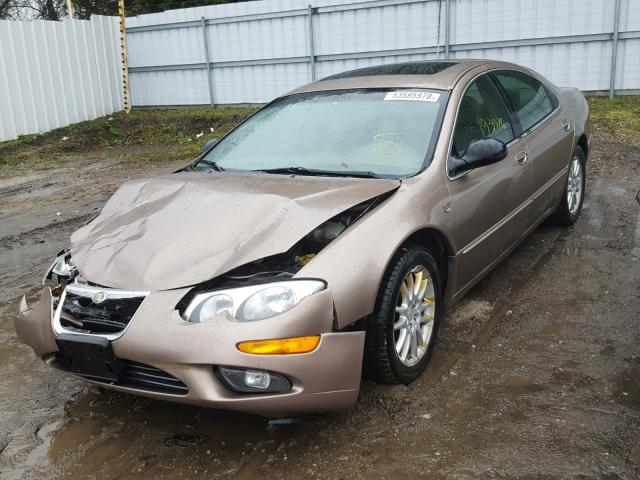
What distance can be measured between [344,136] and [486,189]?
0.92 metres

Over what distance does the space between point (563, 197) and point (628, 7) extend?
24.5 feet

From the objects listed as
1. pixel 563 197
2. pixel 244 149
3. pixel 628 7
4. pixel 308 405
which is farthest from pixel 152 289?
pixel 628 7

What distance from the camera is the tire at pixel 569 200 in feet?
17.6

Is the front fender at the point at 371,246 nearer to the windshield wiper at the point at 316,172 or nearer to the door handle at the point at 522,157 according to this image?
the windshield wiper at the point at 316,172

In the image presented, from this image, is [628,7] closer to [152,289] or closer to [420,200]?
[420,200]

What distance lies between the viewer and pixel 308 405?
259 cm

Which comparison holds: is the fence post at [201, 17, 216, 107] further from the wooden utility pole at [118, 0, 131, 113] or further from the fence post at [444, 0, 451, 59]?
the fence post at [444, 0, 451, 59]

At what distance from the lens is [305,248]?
3.04 metres

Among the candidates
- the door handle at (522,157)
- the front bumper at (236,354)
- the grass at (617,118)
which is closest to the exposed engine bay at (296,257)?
the front bumper at (236,354)

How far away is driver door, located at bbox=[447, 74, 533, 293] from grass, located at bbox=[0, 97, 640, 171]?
5952 mm

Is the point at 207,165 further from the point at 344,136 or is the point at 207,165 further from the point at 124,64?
the point at 124,64

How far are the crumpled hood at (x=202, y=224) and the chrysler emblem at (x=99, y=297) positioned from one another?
6 centimetres

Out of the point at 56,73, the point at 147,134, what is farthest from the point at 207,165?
the point at 56,73

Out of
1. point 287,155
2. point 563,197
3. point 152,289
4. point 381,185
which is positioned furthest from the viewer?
point 563,197
